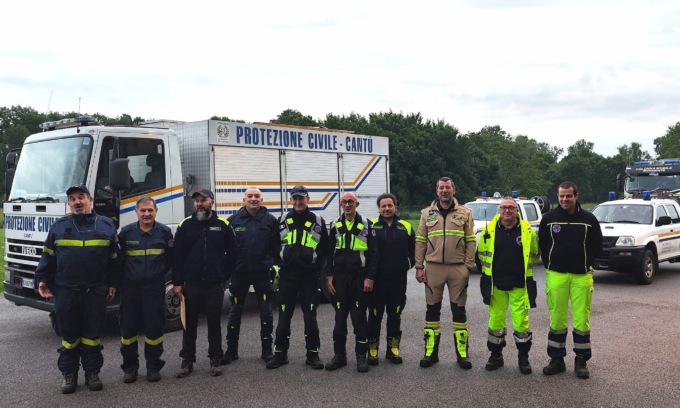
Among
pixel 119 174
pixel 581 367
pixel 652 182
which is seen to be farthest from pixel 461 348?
pixel 652 182

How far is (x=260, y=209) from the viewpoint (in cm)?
659

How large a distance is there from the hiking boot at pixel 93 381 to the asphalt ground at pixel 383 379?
0.07 metres

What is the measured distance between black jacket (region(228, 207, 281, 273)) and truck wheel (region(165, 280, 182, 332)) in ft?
6.12

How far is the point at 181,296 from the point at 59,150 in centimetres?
293

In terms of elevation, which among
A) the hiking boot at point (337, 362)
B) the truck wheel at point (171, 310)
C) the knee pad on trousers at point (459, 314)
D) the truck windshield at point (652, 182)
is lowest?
the hiking boot at point (337, 362)

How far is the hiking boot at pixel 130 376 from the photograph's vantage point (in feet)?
18.9

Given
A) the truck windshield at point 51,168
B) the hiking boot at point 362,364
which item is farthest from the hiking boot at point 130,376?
the truck windshield at point 51,168

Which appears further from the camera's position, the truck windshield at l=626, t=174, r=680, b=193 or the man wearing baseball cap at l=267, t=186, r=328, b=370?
the truck windshield at l=626, t=174, r=680, b=193

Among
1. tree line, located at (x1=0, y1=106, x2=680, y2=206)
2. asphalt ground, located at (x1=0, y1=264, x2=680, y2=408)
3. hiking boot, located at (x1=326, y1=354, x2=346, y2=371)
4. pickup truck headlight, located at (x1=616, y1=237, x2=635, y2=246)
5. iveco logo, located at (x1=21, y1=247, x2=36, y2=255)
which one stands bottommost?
asphalt ground, located at (x1=0, y1=264, x2=680, y2=408)

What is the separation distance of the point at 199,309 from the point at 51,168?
2.98 metres

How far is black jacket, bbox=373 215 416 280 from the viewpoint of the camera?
20.5ft

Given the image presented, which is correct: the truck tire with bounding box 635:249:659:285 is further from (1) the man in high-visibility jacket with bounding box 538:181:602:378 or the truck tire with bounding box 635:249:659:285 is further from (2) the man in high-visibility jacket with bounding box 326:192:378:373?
(2) the man in high-visibility jacket with bounding box 326:192:378:373

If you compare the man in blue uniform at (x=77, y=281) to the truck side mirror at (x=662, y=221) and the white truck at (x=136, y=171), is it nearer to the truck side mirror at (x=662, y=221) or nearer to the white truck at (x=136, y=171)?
the white truck at (x=136, y=171)

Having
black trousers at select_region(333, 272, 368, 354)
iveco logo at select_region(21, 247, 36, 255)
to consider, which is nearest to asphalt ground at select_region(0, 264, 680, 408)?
black trousers at select_region(333, 272, 368, 354)
